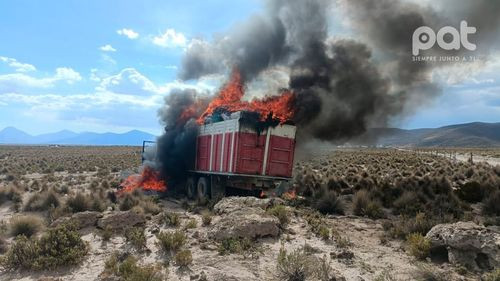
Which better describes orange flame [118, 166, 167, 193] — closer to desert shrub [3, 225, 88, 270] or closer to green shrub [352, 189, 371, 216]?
green shrub [352, 189, 371, 216]

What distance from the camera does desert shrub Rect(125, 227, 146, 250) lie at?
9.59 meters

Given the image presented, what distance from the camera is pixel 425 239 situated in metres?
8.98

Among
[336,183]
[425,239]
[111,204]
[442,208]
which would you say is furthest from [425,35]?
[111,204]

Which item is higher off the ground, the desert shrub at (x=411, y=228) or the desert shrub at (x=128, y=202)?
the desert shrub at (x=411, y=228)

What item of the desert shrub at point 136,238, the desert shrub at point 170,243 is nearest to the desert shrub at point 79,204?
the desert shrub at point 136,238

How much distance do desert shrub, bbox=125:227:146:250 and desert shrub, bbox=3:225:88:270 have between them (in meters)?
1.01

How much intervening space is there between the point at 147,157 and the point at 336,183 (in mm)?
10818

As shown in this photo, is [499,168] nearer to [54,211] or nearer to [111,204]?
[111,204]

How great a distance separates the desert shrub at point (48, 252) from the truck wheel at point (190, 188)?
11222 millimetres

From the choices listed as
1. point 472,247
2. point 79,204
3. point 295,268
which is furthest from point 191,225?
point 472,247

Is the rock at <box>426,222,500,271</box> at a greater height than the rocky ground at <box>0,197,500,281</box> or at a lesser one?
greater

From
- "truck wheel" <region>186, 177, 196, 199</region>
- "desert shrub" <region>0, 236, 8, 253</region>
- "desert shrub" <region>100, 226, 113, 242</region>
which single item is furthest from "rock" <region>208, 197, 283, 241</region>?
"truck wheel" <region>186, 177, 196, 199</region>

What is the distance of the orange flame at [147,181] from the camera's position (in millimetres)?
21750

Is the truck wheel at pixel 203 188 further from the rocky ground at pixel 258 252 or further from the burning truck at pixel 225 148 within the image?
the rocky ground at pixel 258 252
